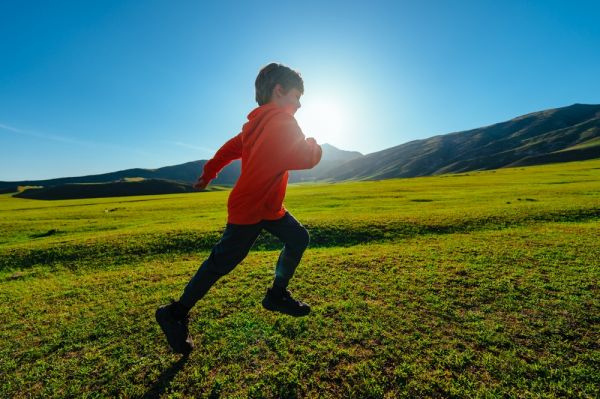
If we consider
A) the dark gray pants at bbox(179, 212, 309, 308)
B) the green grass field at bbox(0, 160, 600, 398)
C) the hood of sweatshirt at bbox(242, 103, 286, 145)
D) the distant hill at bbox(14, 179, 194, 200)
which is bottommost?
the green grass field at bbox(0, 160, 600, 398)

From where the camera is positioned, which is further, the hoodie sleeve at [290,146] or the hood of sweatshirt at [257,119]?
the hood of sweatshirt at [257,119]

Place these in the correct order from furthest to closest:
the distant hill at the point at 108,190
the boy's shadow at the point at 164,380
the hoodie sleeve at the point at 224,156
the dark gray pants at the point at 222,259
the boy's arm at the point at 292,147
Result: the distant hill at the point at 108,190
the hoodie sleeve at the point at 224,156
the dark gray pants at the point at 222,259
the boy's arm at the point at 292,147
the boy's shadow at the point at 164,380

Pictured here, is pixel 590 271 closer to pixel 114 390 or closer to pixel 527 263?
pixel 527 263

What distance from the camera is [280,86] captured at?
413cm

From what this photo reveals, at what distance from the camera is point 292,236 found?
4.53 m

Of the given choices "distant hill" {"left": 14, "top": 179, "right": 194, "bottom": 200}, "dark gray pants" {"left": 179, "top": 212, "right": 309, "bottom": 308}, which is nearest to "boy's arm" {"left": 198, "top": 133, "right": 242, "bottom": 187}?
"dark gray pants" {"left": 179, "top": 212, "right": 309, "bottom": 308}

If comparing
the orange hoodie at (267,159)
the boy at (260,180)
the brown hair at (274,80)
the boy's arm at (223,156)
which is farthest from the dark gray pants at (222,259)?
the brown hair at (274,80)

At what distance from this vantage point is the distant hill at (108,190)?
308 ft

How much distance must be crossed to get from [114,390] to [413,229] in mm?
12521

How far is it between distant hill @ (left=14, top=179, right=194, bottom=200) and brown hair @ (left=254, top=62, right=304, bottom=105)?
104776mm

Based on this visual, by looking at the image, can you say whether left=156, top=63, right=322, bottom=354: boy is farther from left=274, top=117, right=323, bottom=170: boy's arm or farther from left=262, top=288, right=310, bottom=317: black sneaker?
left=262, top=288, right=310, bottom=317: black sneaker

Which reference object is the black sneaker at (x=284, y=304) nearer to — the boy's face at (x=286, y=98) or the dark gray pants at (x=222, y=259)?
the dark gray pants at (x=222, y=259)

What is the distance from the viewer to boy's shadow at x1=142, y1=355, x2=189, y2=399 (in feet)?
11.8

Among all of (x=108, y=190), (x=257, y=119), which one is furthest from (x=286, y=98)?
(x=108, y=190)
